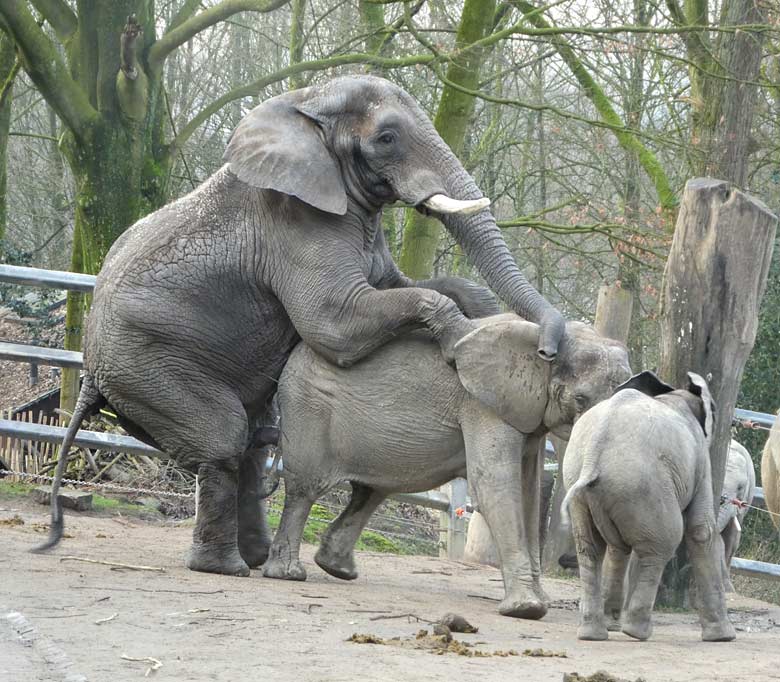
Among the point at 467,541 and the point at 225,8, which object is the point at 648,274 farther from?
the point at 467,541

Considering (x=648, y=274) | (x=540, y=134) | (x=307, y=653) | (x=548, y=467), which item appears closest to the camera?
(x=307, y=653)

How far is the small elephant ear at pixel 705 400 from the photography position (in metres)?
6.28

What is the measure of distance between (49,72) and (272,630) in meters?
8.06

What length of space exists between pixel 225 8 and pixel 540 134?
7789 millimetres

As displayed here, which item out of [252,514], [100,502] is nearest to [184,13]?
[100,502]

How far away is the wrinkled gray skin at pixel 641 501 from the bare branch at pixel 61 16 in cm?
845

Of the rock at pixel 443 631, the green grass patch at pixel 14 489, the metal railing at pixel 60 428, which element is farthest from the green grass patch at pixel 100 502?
the rock at pixel 443 631

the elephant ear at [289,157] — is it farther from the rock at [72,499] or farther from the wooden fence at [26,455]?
the wooden fence at [26,455]

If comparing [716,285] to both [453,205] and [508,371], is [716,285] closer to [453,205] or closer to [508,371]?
[508,371]

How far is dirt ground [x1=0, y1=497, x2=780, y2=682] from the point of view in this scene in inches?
175

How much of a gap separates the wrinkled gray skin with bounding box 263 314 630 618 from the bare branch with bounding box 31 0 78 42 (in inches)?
268

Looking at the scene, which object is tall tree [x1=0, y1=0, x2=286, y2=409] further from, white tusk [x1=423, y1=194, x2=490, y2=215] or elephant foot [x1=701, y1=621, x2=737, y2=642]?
elephant foot [x1=701, y1=621, x2=737, y2=642]

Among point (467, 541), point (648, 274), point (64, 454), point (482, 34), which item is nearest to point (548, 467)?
point (467, 541)

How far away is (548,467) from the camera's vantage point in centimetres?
1000
